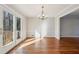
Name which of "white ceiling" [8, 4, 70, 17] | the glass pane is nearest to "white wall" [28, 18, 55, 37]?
"white ceiling" [8, 4, 70, 17]

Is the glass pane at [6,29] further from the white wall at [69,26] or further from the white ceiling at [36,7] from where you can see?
the white wall at [69,26]

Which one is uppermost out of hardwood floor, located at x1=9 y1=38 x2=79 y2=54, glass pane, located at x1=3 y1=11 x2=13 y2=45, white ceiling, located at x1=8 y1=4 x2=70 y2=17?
white ceiling, located at x1=8 y1=4 x2=70 y2=17

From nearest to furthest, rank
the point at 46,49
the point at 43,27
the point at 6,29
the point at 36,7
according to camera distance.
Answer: the point at 6,29
the point at 46,49
the point at 36,7
the point at 43,27

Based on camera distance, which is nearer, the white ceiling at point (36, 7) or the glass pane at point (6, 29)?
the glass pane at point (6, 29)

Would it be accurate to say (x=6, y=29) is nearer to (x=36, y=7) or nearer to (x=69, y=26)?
(x=36, y=7)

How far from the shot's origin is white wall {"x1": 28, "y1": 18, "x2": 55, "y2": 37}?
12.5 meters

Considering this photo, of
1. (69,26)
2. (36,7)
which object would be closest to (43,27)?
(69,26)

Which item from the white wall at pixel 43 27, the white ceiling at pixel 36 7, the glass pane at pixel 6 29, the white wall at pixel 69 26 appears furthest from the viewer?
the white wall at pixel 69 26

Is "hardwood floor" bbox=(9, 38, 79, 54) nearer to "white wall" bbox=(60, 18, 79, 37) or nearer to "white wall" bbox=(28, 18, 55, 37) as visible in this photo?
"white wall" bbox=(28, 18, 55, 37)

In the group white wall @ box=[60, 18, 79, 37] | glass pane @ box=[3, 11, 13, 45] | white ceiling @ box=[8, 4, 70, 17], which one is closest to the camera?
glass pane @ box=[3, 11, 13, 45]

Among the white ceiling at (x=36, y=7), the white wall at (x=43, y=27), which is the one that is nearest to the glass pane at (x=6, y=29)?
the white ceiling at (x=36, y=7)

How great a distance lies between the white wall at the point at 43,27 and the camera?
41.1ft

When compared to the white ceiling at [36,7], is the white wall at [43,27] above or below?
below

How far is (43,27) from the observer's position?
12.7m
